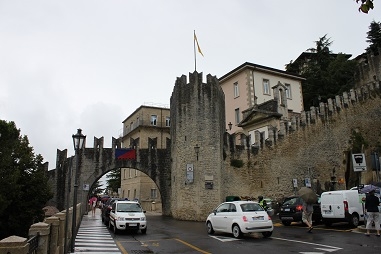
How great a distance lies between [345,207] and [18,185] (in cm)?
1816

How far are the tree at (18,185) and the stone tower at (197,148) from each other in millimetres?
9601

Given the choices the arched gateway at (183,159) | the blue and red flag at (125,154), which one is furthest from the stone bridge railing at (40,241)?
the blue and red flag at (125,154)

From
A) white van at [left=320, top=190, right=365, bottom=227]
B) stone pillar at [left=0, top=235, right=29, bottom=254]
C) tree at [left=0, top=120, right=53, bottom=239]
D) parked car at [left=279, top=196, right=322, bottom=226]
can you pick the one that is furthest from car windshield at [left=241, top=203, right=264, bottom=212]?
tree at [left=0, top=120, right=53, bottom=239]

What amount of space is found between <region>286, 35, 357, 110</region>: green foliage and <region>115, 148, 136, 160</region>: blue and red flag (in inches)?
963

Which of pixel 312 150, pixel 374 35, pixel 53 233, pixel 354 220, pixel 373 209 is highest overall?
pixel 374 35

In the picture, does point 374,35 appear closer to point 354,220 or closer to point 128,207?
point 354,220

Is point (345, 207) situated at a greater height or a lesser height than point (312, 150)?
lesser

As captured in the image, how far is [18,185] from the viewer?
2027cm

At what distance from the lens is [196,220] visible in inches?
965

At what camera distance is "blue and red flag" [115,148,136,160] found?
2858cm

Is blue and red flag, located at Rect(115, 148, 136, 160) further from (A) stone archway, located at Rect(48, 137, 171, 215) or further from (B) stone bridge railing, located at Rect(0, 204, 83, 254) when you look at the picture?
(B) stone bridge railing, located at Rect(0, 204, 83, 254)

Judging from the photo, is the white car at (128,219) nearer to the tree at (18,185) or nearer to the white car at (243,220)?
the white car at (243,220)

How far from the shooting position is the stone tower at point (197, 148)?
980 inches

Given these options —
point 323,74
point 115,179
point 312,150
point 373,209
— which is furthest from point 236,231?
point 115,179
